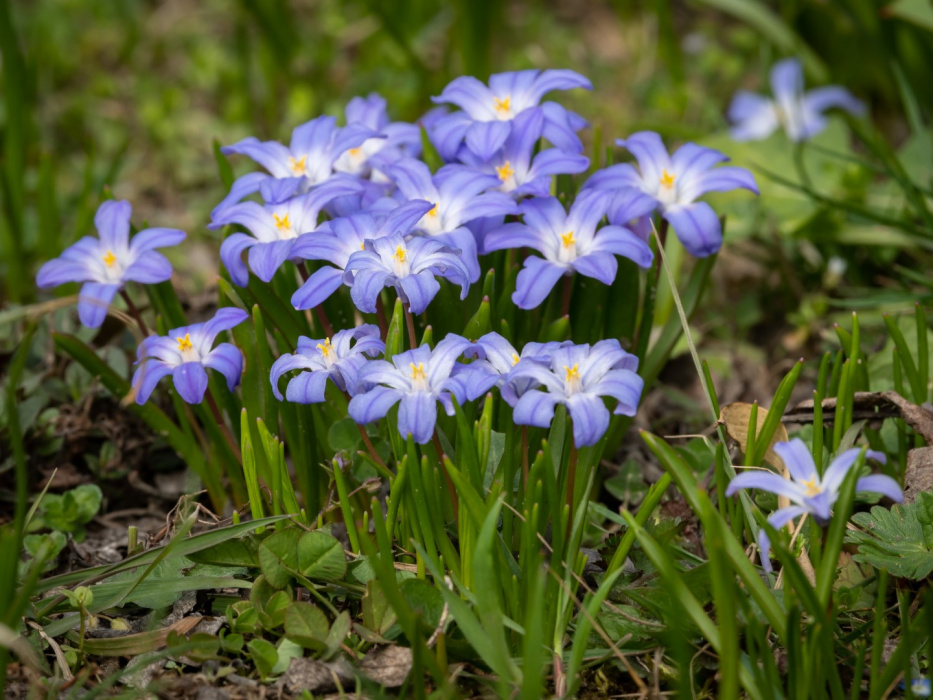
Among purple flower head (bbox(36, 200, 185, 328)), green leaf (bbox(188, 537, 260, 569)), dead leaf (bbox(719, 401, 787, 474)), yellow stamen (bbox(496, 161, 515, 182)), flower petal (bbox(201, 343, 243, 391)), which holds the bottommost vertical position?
green leaf (bbox(188, 537, 260, 569))

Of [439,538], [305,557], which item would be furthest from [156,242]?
[439,538]

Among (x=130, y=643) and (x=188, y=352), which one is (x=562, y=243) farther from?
(x=130, y=643)

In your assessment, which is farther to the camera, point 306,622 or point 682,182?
point 682,182

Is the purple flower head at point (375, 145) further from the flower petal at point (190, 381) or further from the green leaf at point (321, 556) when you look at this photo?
the green leaf at point (321, 556)

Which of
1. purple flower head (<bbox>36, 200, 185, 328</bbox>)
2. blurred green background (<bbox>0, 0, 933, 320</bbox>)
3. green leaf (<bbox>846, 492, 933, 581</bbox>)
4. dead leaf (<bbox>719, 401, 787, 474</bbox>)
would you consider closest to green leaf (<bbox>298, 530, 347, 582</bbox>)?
purple flower head (<bbox>36, 200, 185, 328</bbox>)

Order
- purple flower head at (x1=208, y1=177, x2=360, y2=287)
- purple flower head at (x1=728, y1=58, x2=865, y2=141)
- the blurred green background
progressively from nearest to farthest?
purple flower head at (x1=208, y1=177, x2=360, y2=287)
the blurred green background
purple flower head at (x1=728, y1=58, x2=865, y2=141)

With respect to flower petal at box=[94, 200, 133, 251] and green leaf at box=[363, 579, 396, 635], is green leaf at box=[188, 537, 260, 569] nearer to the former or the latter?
green leaf at box=[363, 579, 396, 635]

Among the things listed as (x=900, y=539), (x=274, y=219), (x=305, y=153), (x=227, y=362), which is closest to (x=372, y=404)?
(x=227, y=362)

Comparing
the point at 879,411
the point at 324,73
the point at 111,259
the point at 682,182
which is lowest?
the point at 879,411
